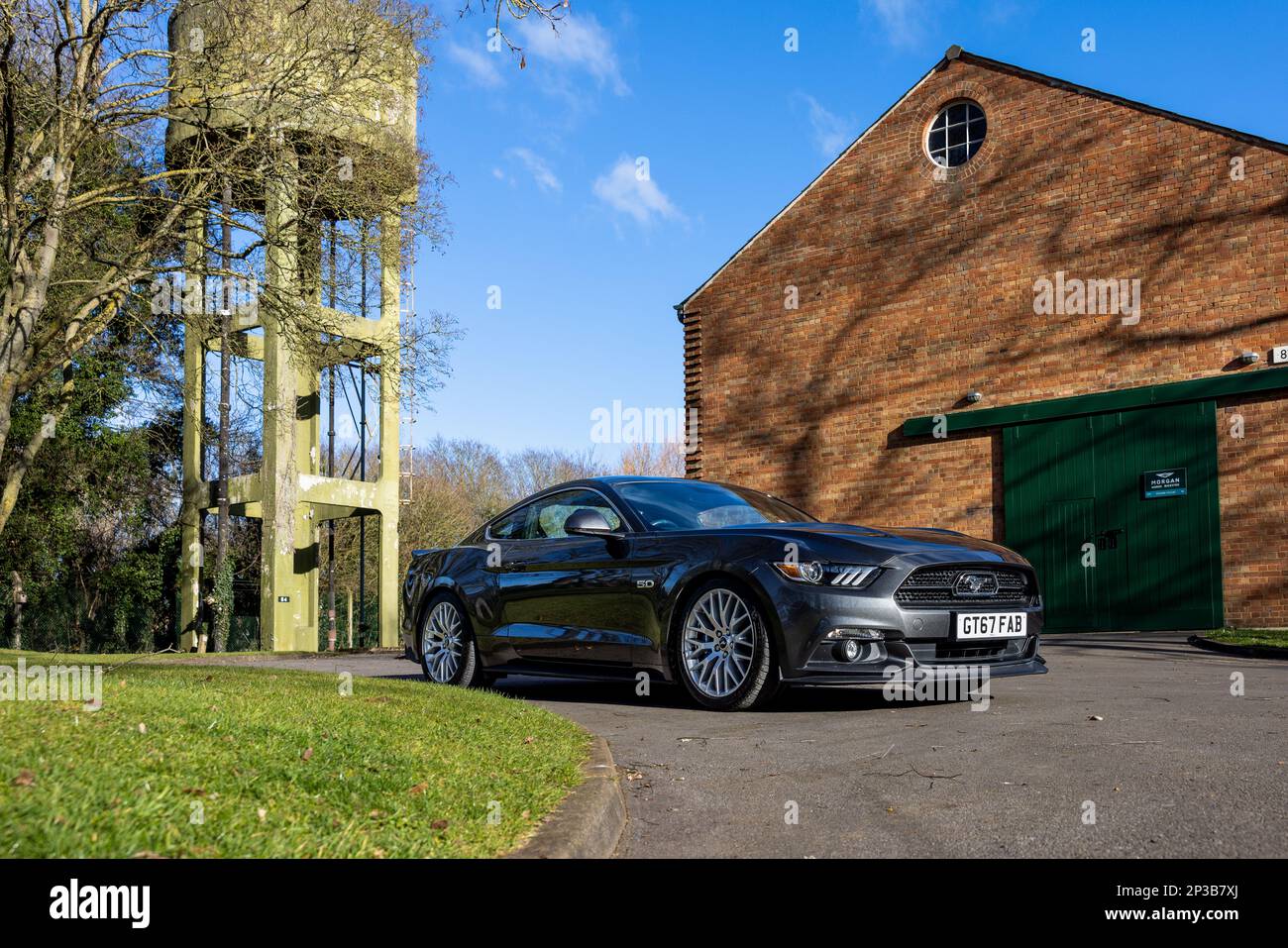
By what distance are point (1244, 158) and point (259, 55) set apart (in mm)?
14123

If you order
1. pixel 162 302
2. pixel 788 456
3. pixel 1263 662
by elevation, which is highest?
pixel 162 302

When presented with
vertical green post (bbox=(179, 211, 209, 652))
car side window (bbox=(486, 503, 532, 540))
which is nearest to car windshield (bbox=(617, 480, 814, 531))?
car side window (bbox=(486, 503, 532, 540))

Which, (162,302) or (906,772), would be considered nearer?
(906,772)

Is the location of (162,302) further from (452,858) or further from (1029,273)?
(452,858)

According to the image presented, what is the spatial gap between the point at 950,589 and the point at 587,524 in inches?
91.4

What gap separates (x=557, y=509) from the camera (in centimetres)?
852

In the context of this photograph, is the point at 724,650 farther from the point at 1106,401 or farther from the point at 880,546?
the point at 1106,401

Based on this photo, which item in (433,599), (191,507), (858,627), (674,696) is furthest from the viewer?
(191,507)

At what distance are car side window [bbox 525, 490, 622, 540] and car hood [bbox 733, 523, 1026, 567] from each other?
141cm

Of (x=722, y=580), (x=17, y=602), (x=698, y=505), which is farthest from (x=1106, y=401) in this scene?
(x=17, y=602)

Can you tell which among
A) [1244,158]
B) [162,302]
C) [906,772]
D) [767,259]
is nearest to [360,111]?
[162,302]

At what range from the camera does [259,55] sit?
14.8 m

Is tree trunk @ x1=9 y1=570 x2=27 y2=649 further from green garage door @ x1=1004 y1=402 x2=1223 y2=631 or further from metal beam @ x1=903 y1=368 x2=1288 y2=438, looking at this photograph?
green garage door @ x1=1004 y1=402 x2=1223 y2=631

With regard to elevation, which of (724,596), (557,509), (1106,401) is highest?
(1106,401)
